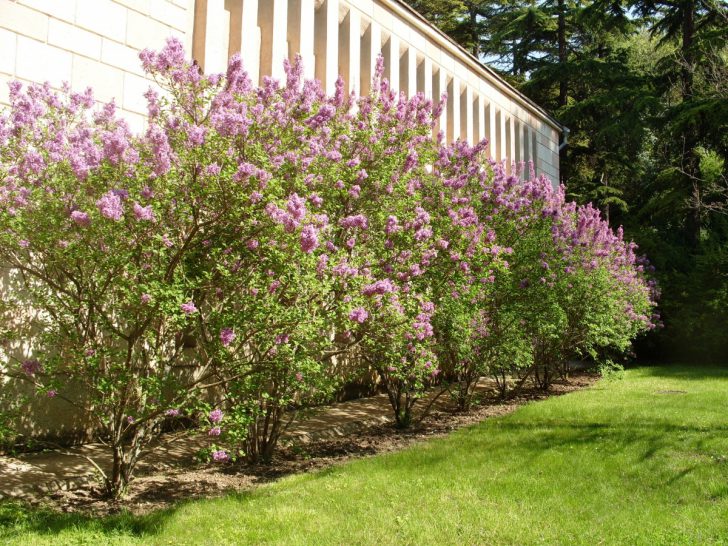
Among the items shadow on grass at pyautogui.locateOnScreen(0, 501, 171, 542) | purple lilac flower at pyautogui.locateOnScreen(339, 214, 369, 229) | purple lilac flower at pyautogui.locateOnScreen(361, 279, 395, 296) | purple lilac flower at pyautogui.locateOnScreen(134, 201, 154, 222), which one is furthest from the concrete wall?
purple lilac flower at pyautogui.locateOnScreen(361, 279, 395, 296)

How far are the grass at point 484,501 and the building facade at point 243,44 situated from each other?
15.2 ft

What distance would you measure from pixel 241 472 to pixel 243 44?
5940 millimetres

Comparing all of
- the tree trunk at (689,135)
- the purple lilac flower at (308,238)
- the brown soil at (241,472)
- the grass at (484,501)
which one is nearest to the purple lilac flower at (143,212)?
the purple lilac flower at (308,238)

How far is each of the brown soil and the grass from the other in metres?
0.30

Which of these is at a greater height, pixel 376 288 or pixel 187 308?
pixel 376 288

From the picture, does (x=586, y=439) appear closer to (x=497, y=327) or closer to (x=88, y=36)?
(x=497, y=327)

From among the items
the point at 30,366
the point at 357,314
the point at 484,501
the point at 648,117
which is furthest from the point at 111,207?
the point at 648,117

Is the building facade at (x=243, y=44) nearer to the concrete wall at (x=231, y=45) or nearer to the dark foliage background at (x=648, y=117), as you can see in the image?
the concrete wall at (x=231, y=45)

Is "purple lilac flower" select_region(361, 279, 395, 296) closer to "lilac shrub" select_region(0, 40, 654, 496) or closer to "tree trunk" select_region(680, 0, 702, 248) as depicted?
"lilac shrub" select_region(0, 40, 654, 496)

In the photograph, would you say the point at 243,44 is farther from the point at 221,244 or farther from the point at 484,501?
the point at 484,501

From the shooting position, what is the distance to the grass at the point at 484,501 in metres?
4.08

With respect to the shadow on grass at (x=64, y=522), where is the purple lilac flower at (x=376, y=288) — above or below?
above

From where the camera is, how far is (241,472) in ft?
19.4

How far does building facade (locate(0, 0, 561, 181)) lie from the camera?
269 inches
